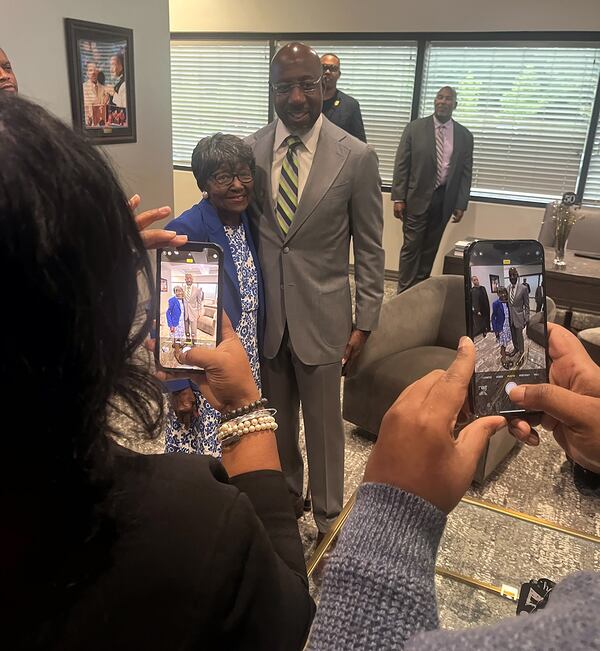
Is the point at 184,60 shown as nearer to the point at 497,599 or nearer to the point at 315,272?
the point at 315,272

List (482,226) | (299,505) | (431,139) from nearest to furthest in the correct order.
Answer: (299,505)
(431,139)
(482,226)

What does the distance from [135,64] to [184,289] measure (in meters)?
2.34

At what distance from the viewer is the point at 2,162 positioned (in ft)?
1.13

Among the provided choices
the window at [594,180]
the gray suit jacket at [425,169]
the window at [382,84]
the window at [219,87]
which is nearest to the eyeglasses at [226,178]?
the gray suit jacket at [425,169]

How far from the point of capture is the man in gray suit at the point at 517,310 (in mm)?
1034

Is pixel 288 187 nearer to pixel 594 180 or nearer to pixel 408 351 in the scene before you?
pixel 408 351

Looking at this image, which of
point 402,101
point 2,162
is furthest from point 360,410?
point 402,101

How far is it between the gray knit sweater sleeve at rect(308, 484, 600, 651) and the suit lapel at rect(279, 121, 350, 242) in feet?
3.37

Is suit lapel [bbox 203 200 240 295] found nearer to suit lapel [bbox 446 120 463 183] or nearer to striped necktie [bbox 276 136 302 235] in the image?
striped necktie [bbox 276 136 302 235]

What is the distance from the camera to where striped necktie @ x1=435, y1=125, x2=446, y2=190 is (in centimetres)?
406

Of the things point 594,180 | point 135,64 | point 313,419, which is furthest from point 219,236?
point 594,180

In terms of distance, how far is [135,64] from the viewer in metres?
3.00

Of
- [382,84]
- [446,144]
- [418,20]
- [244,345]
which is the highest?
[418,20]

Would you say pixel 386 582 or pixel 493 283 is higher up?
pixel 493 283
